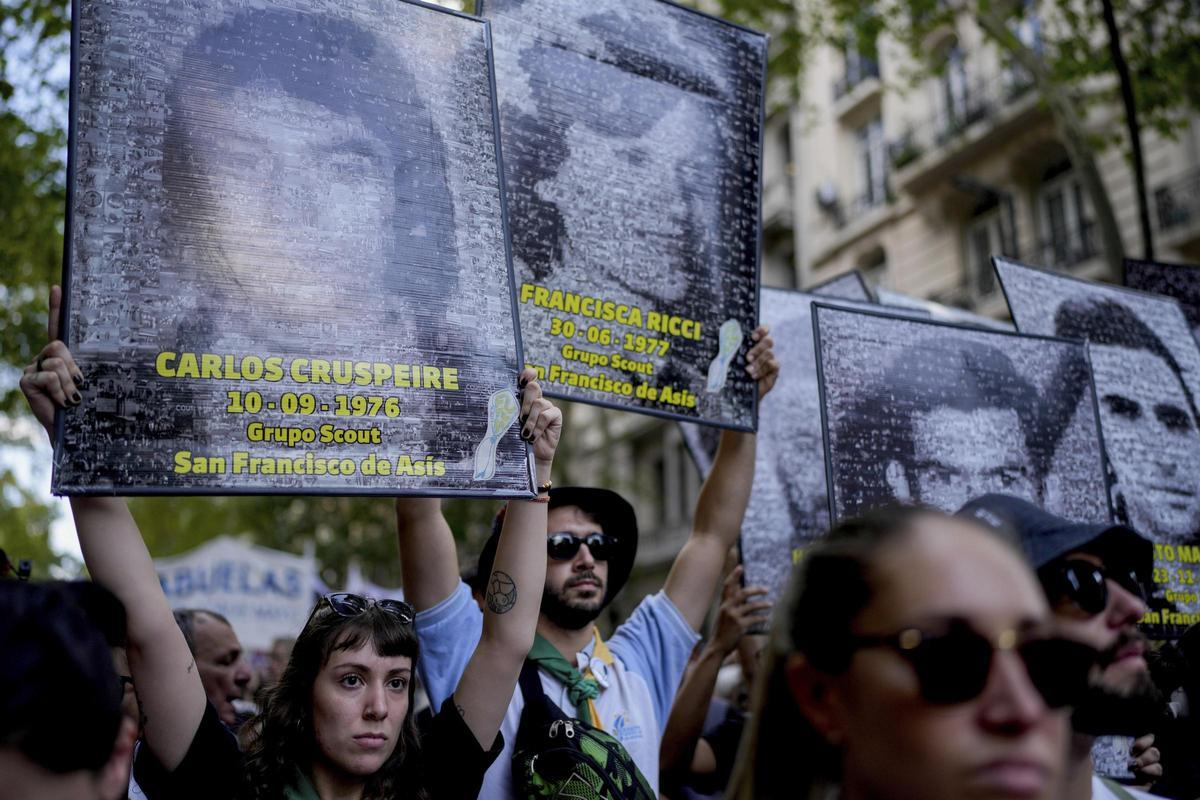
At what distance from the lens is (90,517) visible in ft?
7.13

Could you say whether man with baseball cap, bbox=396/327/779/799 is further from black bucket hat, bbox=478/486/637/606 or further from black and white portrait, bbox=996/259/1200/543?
black and white portrait, bbox=996/259/1200/543

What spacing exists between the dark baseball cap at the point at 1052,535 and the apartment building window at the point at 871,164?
20.7 meters

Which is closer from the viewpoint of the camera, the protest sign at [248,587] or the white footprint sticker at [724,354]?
the white footprint sticker at [724,354]

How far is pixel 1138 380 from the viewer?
14.3 ft

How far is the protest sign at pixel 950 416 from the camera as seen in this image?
3502mm

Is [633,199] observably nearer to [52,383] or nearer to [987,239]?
[52,383]

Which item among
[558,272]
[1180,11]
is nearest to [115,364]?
[558,272]

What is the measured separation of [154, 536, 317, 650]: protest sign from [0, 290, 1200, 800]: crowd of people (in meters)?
6.88

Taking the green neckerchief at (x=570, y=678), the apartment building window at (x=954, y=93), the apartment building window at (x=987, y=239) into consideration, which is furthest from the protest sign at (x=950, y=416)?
the apartment building window at (x=954, y=93)

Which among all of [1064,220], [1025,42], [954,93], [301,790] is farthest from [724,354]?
[954,93]

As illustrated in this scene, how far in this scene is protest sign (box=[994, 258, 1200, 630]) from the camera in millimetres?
3988

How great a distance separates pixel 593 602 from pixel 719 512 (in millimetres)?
613

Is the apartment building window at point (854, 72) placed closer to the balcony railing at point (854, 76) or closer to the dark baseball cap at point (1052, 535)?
the balcony railing at point (854, 76)

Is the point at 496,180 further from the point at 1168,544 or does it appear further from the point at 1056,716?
the point at 1168,544
